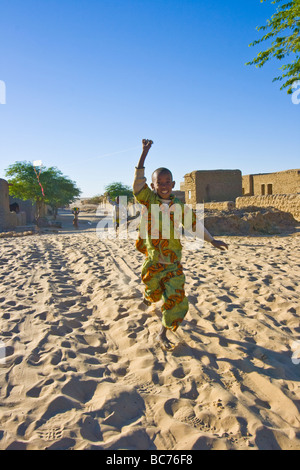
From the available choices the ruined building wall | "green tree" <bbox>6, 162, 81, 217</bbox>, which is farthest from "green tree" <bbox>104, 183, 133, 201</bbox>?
the ruined building wall

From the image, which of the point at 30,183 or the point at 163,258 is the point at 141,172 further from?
the point at 30,183

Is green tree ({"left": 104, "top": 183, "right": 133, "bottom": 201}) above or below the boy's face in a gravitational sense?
above

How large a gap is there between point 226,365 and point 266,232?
8806mm

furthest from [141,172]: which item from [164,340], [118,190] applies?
[118,190]

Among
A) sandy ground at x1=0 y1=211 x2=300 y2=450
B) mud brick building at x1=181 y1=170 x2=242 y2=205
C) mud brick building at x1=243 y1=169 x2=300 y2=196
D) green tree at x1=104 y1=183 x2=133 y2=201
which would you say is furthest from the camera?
green tree at x1=104 y1=183 x2=133 y2=201

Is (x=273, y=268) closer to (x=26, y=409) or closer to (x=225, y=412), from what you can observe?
(x=225, y=412)

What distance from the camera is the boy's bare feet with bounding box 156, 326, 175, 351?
271cm

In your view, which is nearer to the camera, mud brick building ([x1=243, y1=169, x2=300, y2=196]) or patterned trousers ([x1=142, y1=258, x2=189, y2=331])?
patterned trousers ([x1=142, y1=258, x2=189, y2=331])

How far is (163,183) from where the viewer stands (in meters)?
2.68

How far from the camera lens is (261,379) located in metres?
2.24

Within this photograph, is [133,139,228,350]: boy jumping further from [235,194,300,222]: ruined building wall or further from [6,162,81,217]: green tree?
[6,162,81,217]: green tree

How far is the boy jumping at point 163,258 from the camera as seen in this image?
106 inches

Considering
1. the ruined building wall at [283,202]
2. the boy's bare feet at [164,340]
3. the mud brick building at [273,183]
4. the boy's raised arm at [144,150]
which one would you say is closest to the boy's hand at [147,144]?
the boy's raised arm at [144,150]
